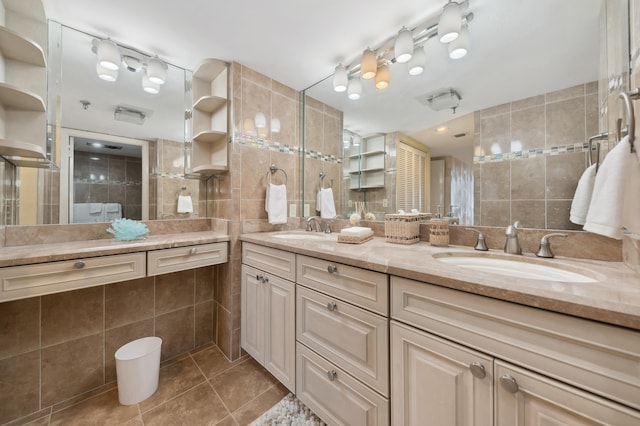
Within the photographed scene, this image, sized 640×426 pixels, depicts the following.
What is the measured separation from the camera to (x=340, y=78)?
1769mm

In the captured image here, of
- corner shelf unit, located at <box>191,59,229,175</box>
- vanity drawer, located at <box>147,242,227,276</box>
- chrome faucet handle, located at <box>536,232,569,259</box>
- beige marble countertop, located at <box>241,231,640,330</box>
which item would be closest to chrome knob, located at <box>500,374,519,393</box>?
Result: beige marble countertop, located at <box>241,231,640,330</box>

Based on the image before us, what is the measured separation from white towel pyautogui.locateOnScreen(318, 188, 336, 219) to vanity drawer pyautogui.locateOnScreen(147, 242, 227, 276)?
857mm

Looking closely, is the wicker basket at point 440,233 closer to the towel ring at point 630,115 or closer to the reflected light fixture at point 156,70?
the towel ring at point 630,115

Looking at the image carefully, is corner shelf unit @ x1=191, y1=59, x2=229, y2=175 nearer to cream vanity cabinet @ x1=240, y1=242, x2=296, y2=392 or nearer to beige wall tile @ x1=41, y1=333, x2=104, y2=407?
cream vanity cabinet @ x1=240, y1=242, x2=296, y2=392

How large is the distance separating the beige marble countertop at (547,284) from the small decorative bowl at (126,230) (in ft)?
4.11

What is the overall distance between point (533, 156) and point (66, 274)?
7.34ft

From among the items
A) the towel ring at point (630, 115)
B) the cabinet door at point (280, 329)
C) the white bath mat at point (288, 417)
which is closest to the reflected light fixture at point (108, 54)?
the cabinet door at point (280, 329)

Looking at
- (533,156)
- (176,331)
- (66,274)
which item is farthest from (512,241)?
(176,331)

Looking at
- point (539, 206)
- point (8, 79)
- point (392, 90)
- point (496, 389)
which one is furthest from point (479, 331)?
point (8, 79)

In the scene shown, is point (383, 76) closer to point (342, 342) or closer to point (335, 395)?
point (342, 342)

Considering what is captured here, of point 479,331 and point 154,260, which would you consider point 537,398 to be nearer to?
point 479,331

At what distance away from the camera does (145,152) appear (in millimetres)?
1725

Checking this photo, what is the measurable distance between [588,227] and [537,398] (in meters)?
0.55

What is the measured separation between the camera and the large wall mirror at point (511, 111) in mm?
934
